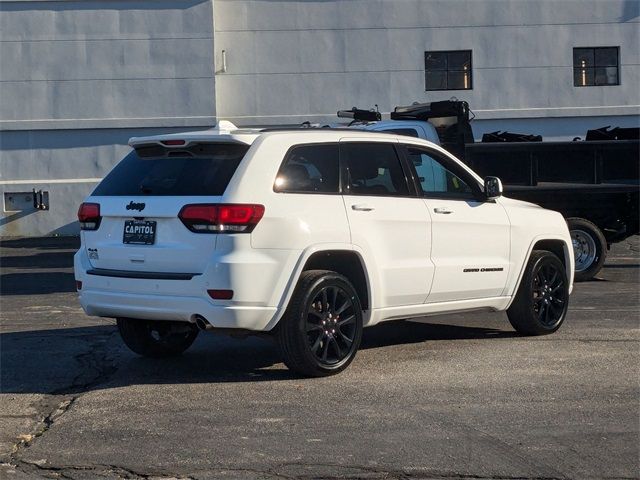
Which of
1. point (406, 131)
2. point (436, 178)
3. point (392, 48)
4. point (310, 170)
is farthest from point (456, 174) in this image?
point (392, 48)

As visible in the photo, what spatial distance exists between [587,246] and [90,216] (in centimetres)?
800

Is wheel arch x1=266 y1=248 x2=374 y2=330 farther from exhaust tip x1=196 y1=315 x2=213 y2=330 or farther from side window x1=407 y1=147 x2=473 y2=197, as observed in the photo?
side window x1=407 y1=147 x2=473 y2=197

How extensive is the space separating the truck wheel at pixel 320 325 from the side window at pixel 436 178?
1495 millimetres

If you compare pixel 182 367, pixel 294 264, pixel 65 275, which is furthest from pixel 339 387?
pixel 65 275

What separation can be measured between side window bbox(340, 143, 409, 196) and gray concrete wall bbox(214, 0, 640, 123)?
16.7 meters

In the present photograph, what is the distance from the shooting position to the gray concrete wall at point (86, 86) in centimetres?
2462

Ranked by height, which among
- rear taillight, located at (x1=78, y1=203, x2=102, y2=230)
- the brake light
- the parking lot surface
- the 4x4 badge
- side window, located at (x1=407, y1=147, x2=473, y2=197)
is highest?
side window, located at (x1=407, y1=147, x2=473, y2=197)

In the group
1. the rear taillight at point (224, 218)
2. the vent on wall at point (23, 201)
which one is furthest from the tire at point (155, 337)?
the vent on wall at point (23, 201)

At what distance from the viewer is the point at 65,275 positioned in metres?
16.1

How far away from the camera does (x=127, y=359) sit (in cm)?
866

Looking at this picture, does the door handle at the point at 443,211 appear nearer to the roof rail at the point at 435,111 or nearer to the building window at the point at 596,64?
the roof rail at the point at 435,111

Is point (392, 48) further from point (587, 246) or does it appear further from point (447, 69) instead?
point (587, 246)

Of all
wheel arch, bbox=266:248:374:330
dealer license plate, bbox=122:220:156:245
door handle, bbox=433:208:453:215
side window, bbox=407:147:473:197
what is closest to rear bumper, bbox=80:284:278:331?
wheel arch, bbox=266:248:374:330

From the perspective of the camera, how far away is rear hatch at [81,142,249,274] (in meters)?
7.29
